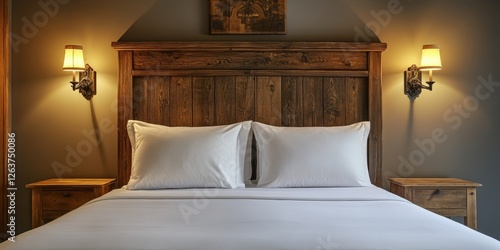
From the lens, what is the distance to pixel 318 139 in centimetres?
258

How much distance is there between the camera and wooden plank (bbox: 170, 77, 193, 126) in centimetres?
292

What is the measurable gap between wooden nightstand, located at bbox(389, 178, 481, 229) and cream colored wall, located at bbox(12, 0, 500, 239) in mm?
347

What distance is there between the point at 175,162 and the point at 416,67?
185 cm

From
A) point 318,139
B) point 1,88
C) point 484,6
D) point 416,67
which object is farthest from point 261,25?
point 1,88

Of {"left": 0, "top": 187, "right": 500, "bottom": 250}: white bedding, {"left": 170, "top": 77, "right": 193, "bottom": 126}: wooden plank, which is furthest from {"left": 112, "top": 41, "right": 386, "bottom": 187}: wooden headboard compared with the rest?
{"left": 0, "top": 187, "right": 500, "bottom": 250}: white bedding

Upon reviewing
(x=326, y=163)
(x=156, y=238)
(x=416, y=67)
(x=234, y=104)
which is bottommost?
(x=156, y=238)

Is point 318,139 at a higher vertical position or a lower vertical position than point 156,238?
higher

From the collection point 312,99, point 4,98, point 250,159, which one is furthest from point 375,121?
point 4,98

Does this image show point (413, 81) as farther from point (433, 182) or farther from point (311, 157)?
point (311, 157)

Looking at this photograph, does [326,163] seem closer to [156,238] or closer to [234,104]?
[234,104]

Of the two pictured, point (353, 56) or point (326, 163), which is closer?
point (326, 163)

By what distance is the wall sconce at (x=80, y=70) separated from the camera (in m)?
2.85

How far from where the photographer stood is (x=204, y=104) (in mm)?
2922

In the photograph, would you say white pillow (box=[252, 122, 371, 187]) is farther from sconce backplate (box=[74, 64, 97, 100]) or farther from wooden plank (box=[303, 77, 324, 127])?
sconce backplate (box=[74, 64, 97, 100])
